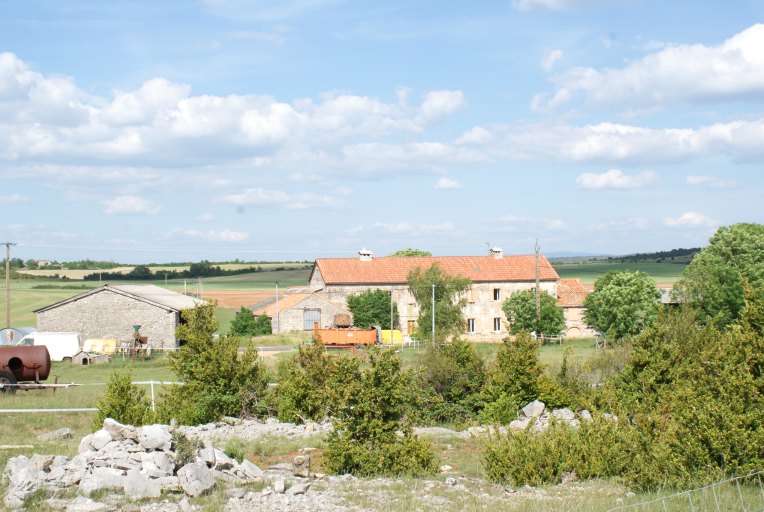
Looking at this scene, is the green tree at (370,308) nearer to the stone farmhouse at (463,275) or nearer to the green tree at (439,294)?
the stone farmhouse at (463,275)

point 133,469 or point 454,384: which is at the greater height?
point 133,469

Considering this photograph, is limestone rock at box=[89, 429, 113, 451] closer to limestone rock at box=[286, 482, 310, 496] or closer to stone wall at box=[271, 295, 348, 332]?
limestone rock at box=[286, 482, 310, 496]

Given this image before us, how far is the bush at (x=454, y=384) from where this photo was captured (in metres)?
34.9

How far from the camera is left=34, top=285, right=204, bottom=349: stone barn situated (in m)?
68.3

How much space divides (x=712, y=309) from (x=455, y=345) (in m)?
40.2

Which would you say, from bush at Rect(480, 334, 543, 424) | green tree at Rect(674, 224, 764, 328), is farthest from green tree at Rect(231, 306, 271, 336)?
bush at Rect(480, 334, 543, 424)

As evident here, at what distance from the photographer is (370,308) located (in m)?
79.1

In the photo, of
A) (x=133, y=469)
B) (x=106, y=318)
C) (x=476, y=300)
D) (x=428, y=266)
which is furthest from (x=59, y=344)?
(x=133, y=469)

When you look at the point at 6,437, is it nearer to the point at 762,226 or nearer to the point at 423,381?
the point at 423,381

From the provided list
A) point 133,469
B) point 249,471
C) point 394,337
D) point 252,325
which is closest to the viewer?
point 133,469

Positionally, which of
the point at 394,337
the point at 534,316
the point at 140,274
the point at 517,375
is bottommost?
the point at 394,337

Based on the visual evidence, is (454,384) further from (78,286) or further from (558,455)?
(78,286)

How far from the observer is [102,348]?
2564 inches

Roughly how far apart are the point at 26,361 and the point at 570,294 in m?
63.2
